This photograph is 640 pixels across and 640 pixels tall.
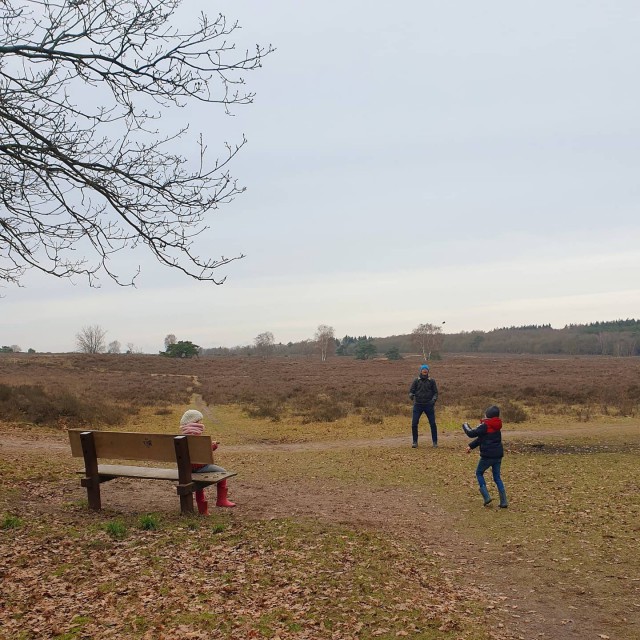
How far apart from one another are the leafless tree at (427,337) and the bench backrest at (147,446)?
91.3 m

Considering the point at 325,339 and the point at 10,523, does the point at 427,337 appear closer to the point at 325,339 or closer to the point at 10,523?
the point at 325,339

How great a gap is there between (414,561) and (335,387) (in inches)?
1153

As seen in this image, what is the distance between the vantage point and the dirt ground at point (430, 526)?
4.91 m

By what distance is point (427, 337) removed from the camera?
9781 cm

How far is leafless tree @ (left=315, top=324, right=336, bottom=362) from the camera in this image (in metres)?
102

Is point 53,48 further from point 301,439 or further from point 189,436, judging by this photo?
point 301,439

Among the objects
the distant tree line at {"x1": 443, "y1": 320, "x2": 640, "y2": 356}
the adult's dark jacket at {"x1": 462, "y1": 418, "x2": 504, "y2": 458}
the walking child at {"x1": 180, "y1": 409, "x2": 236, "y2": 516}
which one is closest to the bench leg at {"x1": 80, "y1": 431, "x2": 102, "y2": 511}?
the walking child at {"x1": 180, "y1": 409, "x2": 236, "y2": 516}

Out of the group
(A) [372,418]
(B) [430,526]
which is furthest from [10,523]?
(A) [372,418]

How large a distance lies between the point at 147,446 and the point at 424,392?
8012 millimetres

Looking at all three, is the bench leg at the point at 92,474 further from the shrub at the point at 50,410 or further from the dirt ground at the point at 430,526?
the shrub at the point at 50,410

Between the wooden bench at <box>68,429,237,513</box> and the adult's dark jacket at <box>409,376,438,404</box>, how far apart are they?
7.29m

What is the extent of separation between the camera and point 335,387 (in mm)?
35375

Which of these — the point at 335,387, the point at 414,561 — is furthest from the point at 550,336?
the point at 414,561

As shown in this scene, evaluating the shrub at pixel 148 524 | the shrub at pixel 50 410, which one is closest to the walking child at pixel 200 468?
the shrub at pixel 148 524
